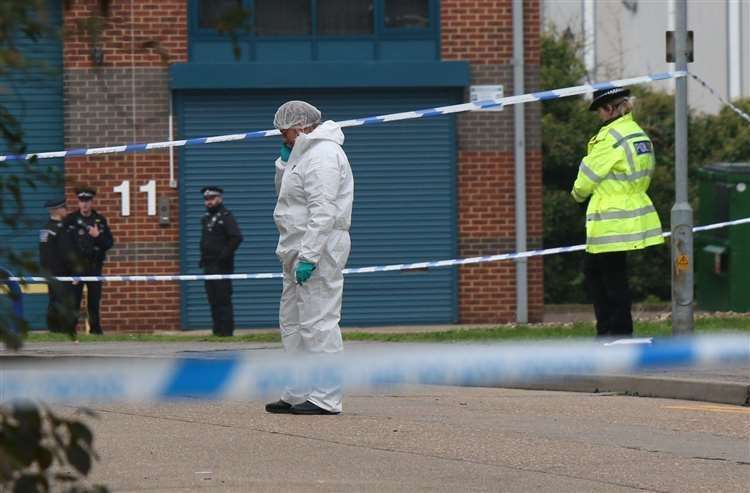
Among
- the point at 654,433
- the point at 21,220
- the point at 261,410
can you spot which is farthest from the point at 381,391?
the point at 21,220

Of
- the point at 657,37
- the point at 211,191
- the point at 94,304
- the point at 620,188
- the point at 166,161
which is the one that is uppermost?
the point at 657,37

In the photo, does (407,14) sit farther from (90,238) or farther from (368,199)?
(90,238)

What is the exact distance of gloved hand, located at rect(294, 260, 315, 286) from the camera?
893 cm

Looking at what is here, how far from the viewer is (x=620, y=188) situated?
11.2 m

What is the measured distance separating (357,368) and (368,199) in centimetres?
856

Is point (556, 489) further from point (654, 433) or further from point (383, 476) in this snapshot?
point (654, 433)

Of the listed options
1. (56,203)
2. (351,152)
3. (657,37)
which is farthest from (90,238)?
(657,37)

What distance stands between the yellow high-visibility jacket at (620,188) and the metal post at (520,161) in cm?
748

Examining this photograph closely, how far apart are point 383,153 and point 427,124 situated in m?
0.61

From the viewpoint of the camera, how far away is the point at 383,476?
22.8 feet

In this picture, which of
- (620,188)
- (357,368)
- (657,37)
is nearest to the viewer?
(357,368)

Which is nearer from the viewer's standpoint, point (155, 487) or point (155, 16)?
point (155, 487)

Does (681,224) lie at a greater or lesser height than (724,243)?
greater

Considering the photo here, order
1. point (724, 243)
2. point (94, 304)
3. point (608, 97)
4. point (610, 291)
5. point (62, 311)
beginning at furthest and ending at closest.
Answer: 1. point (724, 243)
2. point (94, 304)
3. point (610, 291)
4. point (608, 97)
5. point (62, 311)
